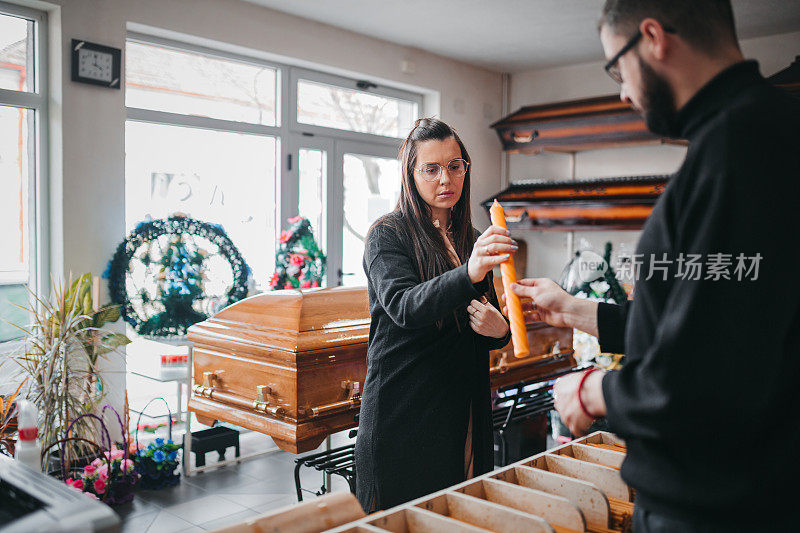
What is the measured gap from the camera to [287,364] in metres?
2.47

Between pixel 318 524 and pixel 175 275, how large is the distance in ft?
11.4

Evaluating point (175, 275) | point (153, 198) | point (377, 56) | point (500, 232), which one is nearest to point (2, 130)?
point (153, 198)

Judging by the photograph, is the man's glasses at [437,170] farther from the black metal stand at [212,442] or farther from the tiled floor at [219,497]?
the black metal stand at [212,442]

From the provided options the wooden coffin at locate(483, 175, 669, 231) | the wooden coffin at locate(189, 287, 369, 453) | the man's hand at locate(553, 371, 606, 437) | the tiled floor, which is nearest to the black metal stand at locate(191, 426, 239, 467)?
the tiled floor

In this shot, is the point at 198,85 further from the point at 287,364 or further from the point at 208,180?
the point at 287,364

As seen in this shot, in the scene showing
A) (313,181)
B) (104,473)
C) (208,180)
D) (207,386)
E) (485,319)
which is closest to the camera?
(485,319)

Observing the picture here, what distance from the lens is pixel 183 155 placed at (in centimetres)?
512

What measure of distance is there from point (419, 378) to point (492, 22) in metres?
4.69

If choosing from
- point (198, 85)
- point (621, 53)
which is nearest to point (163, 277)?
point (198, 85)

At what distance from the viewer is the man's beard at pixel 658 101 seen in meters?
0.96

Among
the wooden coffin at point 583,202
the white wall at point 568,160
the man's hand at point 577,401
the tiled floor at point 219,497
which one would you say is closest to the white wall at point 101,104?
the tiled floor at point 219,497

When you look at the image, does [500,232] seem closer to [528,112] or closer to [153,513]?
[153,513]

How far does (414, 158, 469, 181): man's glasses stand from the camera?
1.83 m

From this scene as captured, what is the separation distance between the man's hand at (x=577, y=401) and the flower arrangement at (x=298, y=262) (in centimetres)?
378
